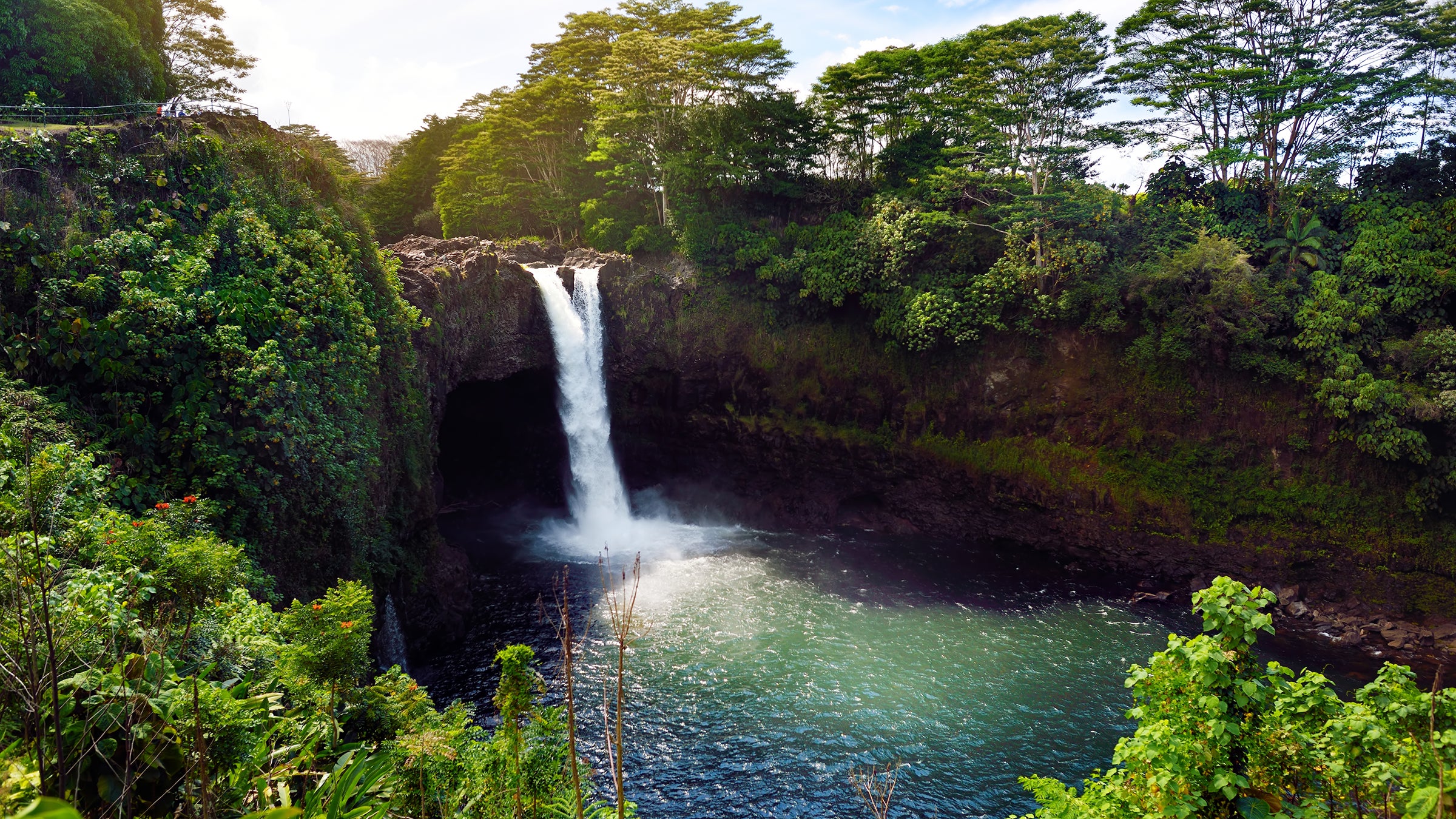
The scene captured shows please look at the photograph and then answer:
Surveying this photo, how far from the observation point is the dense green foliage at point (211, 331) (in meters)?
10.2

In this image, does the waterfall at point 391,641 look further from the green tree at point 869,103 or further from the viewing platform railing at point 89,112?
the green tree at point 869,103

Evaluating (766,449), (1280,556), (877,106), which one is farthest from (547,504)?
(1280,556)

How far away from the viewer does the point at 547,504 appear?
1117 inches

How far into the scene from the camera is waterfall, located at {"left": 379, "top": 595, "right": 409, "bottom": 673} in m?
14.7

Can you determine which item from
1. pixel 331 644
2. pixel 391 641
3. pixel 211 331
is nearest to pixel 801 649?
pixel 391 641

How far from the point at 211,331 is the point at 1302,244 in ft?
94.1

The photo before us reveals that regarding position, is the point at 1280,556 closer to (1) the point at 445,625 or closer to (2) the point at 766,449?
(2) the point at 766,449

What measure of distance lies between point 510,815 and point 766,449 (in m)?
21.1

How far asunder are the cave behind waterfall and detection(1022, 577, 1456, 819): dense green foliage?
22.7 metres

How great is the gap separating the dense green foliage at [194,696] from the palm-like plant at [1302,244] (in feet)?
84.1

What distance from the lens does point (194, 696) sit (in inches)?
187

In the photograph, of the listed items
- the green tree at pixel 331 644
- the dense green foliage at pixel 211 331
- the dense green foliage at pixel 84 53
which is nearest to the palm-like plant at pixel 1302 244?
the green tree at pixel 331 644

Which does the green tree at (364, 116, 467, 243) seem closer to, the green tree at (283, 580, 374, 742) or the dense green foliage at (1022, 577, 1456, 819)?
the green tree at (283, 580, 374, 742)

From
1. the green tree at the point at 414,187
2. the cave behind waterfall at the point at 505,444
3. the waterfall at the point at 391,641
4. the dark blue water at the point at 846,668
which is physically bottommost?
the dark blue water at the point at 846,668
